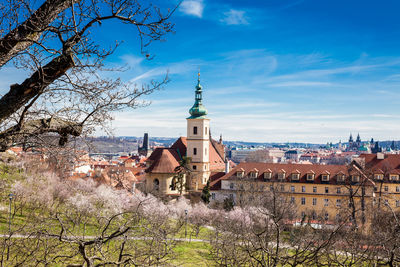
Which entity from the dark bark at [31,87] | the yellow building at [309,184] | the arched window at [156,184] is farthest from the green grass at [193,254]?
the arched window at [156,184]

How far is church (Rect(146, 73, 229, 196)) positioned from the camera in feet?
159

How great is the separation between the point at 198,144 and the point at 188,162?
10.5 ft

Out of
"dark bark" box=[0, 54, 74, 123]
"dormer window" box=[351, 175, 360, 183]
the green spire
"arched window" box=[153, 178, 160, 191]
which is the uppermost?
the green spire

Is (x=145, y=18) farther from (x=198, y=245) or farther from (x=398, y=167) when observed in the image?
(x=398, y=167)

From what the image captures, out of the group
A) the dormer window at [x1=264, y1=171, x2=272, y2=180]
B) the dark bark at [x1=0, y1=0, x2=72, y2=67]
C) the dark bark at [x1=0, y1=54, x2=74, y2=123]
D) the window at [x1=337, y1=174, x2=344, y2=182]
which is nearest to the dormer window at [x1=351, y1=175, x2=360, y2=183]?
the window at [x1=337, y1=174, x2=344, y2=182]

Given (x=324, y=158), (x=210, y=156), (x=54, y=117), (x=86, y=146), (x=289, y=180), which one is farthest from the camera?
(x=324, y=158)

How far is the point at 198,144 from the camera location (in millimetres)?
52812

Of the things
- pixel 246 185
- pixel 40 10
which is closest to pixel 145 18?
pixel 40 10

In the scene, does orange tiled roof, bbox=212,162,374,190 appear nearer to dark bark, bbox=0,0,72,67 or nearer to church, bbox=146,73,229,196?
church, bbox=146,73,229,196

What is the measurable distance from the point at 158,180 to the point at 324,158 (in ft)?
529

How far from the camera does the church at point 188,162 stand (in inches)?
1902

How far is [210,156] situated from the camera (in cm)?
5759

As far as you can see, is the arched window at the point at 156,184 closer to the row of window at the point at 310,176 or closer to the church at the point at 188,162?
the church at the point at 188,162

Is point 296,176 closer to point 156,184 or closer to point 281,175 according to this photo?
point 281,175
